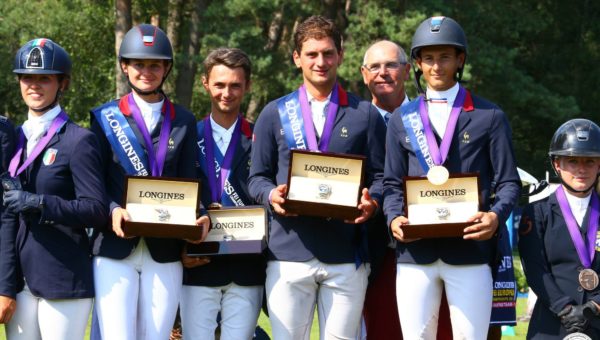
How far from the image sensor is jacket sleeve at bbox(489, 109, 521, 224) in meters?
6.69

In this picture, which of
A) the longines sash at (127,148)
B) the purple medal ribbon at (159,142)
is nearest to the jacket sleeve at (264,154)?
the purple medal ribbon at (159,142)

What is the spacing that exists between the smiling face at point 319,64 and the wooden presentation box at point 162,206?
3.58 feet

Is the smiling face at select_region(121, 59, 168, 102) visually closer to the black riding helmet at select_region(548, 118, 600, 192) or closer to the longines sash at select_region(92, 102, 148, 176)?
the longines sash at select_region(92, 102, 148, 176)

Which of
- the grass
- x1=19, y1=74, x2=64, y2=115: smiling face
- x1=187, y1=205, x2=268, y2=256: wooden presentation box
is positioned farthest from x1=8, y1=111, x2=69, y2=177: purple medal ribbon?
the grass

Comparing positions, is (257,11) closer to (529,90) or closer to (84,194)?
(529,90)

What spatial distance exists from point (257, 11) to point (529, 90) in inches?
426

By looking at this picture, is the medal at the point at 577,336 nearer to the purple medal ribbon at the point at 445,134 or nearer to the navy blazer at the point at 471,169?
the navy blazer at the point at 471,169

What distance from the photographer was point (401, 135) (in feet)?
22.6

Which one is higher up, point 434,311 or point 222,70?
point 222,70

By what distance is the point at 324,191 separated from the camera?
6.63 metres

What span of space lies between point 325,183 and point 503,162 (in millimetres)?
1173

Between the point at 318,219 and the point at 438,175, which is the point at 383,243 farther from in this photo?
the point at 438,175

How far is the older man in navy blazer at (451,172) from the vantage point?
6.61m

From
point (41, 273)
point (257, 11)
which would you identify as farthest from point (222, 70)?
point (257, 11)
